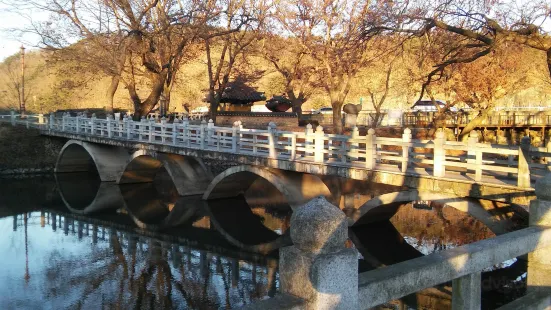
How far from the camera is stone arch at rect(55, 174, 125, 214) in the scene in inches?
929

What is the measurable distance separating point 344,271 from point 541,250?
3567 mm

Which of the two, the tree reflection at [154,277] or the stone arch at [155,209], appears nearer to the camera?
the tree reflection at [154,277]

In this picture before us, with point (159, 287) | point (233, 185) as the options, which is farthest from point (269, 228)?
point (159, 287)

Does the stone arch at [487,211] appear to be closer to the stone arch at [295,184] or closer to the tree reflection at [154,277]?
the tree reflection at [154,277]

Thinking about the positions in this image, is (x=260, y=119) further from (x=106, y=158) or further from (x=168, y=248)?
(x=168, y=248)

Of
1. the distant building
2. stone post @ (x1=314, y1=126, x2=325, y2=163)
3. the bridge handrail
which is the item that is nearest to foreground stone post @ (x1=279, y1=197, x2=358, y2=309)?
the bridge handrail

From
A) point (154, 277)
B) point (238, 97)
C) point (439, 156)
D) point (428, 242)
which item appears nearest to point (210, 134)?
point (154, 277)

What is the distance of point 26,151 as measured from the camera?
34.5 metres

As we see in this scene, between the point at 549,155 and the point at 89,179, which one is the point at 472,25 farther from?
the point at 89,179

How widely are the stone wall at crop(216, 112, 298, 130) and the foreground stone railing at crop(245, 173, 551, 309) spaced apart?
27.0 meters

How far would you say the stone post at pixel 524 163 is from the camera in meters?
10.1

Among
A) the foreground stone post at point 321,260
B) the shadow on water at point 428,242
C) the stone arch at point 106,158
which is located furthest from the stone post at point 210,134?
the foreground stone post at point 321,260

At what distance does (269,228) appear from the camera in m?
19.1

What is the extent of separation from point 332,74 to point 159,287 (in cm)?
1732
